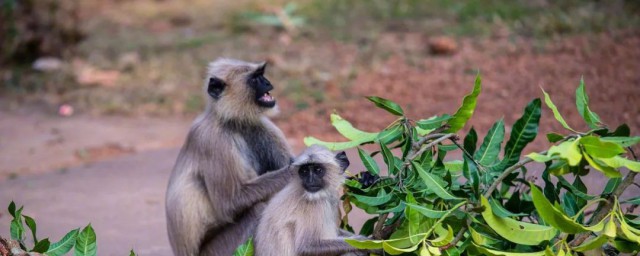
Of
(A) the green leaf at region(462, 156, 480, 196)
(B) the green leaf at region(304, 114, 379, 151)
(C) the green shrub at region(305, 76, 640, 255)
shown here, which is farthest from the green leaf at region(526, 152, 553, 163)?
(B) the green leaf at region(304, 114, 379, 151)

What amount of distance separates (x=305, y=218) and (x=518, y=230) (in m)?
1.04

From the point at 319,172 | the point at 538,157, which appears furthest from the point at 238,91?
the point at 538,157

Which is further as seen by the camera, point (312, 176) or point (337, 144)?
point (337, 144)

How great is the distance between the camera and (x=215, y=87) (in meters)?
5.53

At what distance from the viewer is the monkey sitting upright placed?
454cm

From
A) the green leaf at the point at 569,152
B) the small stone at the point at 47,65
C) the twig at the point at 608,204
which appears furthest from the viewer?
the small stone at the point at 47,65

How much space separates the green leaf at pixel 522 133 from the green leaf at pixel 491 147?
52mm

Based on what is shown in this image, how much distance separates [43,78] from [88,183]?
4.20 metres

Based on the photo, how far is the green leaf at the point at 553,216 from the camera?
3904 mm

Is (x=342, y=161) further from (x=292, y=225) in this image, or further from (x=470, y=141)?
(x=470, y=141)

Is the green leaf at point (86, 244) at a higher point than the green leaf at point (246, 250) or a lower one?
higher

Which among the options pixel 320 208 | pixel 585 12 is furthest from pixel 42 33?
pixel 320 208

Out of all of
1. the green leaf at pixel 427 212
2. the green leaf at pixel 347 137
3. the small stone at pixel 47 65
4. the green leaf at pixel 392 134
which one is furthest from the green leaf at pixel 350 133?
the small stone at pixel 47 65

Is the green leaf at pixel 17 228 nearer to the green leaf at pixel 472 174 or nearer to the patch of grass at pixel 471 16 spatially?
the green leaf at pixel 472 174
